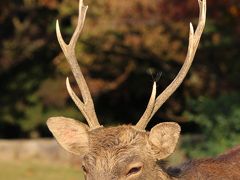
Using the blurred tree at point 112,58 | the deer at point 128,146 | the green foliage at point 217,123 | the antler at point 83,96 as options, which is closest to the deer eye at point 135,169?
the deer at point 128,146

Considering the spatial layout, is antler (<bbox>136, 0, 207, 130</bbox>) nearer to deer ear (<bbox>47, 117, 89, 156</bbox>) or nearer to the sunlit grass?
deer ear (<bbox>47, 117, 89, 156</bbox>)

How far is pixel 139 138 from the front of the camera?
6.82 meters

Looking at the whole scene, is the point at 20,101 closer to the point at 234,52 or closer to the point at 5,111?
the point at 5,111

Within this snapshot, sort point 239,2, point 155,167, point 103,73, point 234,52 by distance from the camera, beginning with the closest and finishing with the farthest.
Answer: point 155,167 < point 239,2 < point 234,52 < point 103,73

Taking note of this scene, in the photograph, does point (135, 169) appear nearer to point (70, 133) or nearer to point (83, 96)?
point (70, 133)

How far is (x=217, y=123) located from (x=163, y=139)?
7586 mm

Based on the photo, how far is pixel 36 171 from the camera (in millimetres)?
18047

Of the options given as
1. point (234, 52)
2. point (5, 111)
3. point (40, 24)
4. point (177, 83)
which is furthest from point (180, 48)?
point (177, 83)

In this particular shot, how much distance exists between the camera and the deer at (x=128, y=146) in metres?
6.52

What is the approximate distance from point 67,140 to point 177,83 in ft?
3.09

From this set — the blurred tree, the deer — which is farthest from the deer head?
the blurred tree

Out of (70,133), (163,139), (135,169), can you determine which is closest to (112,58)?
(70,133)

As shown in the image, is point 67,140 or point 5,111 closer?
point 67,140

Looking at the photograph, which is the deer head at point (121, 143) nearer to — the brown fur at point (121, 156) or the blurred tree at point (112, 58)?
the brown fur at point (121, 156)
